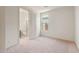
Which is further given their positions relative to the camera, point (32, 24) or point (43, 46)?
point (32, 24)

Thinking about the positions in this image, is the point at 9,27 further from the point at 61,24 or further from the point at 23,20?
the point at 61,24

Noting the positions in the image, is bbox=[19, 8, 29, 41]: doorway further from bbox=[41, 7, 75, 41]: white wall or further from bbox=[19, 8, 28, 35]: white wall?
bbox=[41, 7, 75, 41]: white wall

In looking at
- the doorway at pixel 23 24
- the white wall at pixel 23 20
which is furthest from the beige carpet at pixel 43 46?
the white wall at pixel 23 20

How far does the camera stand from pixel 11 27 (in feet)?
4.49

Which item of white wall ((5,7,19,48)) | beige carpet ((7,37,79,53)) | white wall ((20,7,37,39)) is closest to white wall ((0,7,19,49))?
white wall ((5,7,19,48))

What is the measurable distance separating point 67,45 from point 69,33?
0.66ft

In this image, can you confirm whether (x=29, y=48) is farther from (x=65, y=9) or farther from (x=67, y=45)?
(x=65, y=9)

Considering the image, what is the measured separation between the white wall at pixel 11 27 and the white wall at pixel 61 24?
0.47m

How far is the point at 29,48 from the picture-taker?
1372 millimetres

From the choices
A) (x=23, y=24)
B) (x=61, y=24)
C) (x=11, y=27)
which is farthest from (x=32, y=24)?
(x=61, y=24)

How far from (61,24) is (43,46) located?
1.63 ft

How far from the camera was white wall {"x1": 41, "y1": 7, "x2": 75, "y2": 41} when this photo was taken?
1341mm

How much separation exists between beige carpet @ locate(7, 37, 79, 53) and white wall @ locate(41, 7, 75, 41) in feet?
0.33
